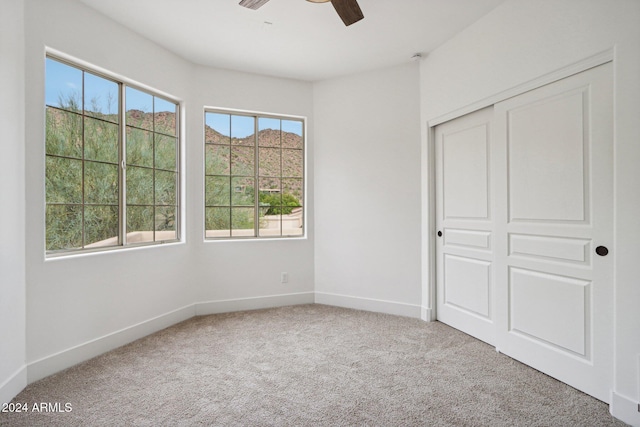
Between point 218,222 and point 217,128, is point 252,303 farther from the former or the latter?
point 217,128

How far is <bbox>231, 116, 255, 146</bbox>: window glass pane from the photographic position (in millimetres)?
4375

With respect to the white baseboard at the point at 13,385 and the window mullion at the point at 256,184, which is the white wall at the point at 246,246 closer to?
the window mullion at the point at 256,184

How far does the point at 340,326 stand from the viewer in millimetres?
3703

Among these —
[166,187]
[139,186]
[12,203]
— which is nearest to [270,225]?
[166,187]

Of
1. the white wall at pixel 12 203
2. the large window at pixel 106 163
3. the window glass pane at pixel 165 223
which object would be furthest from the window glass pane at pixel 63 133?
the window glass pane at pixel 165 223

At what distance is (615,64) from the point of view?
208 centimetres

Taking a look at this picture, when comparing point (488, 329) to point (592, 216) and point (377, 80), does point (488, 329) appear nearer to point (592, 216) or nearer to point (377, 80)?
point (592, 216)

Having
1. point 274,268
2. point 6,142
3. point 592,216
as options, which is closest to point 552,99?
point 592,216

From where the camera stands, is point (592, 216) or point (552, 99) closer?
point (592, 216)

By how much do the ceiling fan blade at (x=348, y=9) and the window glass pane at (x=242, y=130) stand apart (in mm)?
2097

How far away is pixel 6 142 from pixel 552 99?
3596mm

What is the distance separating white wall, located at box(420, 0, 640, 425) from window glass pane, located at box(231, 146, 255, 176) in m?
2.60

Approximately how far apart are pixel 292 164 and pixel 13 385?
3.32m

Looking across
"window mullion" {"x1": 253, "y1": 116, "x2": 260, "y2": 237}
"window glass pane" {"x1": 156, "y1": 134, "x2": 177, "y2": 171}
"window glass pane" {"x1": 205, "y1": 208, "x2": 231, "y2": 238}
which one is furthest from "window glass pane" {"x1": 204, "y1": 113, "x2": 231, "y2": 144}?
"window glass pane" {"x1": 205, "y1": 208, "x2": 231, "y2": 238}
